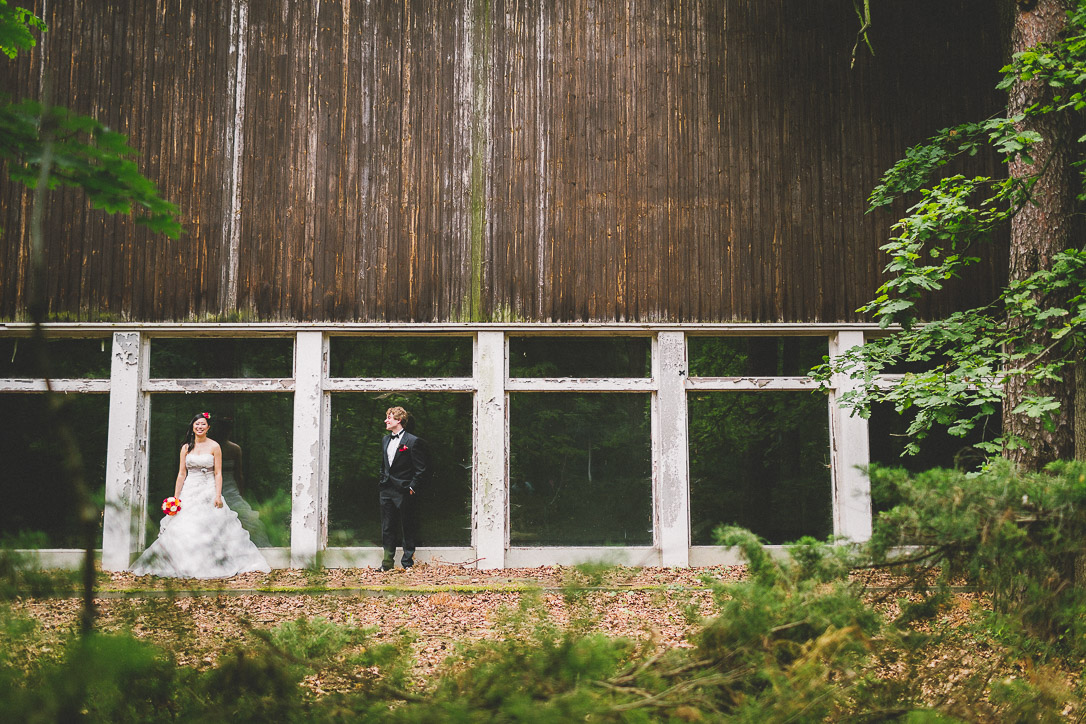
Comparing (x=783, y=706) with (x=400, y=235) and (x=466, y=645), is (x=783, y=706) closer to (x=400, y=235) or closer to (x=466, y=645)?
(x=466, y=645)

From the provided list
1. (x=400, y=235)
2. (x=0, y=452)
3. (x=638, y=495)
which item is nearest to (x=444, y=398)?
(x=400, y=235)

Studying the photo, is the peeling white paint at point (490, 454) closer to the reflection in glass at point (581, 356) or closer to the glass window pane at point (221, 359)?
the reflection in glass at point (581, 356)

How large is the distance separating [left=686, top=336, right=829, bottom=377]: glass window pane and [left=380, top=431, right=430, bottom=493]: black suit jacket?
342 centimetres

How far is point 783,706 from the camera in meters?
2.08

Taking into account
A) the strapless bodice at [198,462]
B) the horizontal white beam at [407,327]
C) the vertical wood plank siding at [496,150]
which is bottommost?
the strapless bodice at [198,462]

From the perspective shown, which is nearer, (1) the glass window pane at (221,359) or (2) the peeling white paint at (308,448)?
(2) the peeling white paint at (308,448)

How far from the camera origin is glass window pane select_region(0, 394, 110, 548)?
8.81m

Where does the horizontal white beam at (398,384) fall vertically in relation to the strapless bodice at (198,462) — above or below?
above

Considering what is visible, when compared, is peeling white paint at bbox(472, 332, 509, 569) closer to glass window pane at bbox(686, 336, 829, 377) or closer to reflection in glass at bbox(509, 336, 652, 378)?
reflection in glass at bbox(509, 336, 652, 378)

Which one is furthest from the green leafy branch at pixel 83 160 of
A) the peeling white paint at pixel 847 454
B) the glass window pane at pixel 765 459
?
the peeling white paint at pixel 847 454

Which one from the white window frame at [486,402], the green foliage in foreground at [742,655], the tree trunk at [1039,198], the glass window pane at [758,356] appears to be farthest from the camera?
the glass window pane at [758,356]

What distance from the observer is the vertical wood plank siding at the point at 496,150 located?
8984mm

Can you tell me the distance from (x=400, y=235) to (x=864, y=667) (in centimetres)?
757

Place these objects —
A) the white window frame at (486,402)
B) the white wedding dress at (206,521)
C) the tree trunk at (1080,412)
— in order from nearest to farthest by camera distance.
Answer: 1. the tree trunk at (1080,412)
2. the white wedding dress at (206,521)
3. the white window frame at (486,402)
